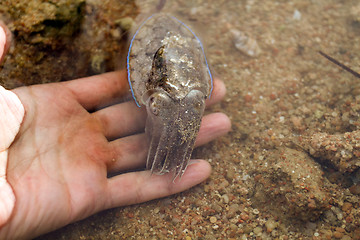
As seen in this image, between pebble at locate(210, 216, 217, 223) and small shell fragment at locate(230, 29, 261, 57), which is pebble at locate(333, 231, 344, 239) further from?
small shell fragment at locate(230, 29, 261, 57)

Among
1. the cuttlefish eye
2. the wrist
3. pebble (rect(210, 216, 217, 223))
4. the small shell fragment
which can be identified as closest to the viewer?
the wrist

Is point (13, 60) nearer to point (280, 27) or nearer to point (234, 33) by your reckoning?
point (234, 33)

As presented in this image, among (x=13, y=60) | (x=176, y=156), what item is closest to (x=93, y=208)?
(x=176, y=156)

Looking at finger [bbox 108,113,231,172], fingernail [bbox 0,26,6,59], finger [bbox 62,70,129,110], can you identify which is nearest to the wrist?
fingernail [bbox 0,26,6,59]

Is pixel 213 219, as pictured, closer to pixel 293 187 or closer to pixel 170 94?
pixel 293 187

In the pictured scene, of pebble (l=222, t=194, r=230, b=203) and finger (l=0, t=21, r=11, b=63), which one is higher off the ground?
finger (l=0, t=21, r=11, b=63)

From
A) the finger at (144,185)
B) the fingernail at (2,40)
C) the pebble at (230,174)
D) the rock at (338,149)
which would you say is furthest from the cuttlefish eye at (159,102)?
the rock at (338,149)
